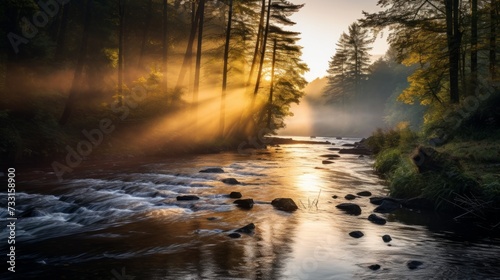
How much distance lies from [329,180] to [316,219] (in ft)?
23.6

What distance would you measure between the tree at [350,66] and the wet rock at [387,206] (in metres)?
69.3

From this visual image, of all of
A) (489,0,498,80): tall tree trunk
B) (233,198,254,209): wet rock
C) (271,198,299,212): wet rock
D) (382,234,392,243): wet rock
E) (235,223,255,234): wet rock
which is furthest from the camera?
(489,0,498,80): tall tree trunk

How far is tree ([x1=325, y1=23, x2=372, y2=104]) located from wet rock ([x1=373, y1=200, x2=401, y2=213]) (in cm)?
6932

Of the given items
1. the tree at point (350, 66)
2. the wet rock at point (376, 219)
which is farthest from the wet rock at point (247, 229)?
the tree at point (350, 66)

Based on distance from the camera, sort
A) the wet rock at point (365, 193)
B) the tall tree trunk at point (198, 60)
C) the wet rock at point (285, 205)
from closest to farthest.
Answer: the wet rock at point (285, 205) → the wet rock at point (365, 193) → the tall tree trunk at point (198, 60)

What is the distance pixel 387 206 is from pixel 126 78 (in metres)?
29.8

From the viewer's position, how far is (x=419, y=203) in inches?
432

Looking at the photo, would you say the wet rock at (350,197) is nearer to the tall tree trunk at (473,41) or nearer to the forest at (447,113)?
the forest at (447,113)

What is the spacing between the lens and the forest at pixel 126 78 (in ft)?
61.1

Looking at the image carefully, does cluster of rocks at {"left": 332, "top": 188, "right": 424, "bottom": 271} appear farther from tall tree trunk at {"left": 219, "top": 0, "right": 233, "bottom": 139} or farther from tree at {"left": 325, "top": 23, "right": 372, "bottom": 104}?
tree at {"left": 325, "top": 23, "right": 372, "bottom": 104}

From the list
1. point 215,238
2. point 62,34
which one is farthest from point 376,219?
point 62,34

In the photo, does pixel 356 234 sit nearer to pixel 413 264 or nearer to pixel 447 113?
pixel 413 264

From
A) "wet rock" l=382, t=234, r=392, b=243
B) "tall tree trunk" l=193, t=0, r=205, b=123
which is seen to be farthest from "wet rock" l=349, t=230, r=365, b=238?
"tall tree trunk" l=193, t=0, r=205, b=123

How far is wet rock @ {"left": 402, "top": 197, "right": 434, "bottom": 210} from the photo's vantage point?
1076 cm
